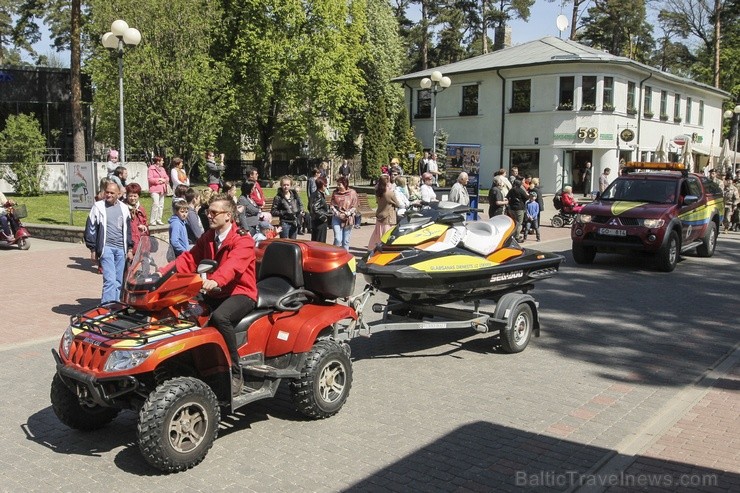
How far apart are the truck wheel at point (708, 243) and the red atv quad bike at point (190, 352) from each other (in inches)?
481

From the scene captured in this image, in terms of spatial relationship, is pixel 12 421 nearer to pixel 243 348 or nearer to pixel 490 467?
pixel 243 348

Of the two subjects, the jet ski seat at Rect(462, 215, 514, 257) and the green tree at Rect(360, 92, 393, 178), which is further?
the green tree at Rect(360, 92, 393, 178)

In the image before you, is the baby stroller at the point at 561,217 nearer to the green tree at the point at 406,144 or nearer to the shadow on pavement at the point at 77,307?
the shadow on pavement at the point at 77,307

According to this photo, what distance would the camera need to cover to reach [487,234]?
8180 mm

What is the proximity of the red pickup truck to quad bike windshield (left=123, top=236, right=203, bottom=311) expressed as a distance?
10.7m

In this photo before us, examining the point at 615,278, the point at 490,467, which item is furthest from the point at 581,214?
the point at 490,467

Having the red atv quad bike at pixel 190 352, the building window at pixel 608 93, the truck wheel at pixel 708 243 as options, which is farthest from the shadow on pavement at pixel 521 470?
the building window at pixel 608 93

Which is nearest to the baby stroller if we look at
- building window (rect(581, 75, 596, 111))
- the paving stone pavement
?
the paving stone pavement

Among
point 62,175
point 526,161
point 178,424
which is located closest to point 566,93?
point 526,161

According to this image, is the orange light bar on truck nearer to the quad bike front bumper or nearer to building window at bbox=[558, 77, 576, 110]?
the quad bike front bumper

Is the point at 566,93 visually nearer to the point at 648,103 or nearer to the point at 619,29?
the point at 648,103

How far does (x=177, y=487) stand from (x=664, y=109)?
143 feet

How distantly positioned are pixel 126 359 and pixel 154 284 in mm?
562

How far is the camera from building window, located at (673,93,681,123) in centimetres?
4438
